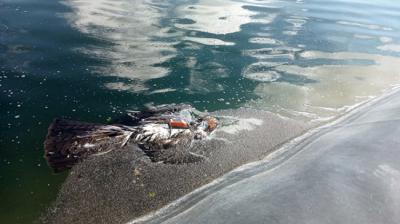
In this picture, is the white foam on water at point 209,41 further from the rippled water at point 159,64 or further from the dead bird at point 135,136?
the dead bird at point 135,136

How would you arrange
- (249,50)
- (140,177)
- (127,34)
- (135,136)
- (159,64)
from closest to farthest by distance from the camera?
(140,177) → (135,136) → (159,64) → (249,50) → (127,34)

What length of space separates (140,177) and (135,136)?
0.93m

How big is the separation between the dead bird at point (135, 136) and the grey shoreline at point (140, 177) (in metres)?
0.15

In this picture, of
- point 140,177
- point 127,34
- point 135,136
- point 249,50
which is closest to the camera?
point 140,177

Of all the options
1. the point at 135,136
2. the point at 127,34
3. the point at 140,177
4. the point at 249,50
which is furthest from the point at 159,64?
the point at 140,177

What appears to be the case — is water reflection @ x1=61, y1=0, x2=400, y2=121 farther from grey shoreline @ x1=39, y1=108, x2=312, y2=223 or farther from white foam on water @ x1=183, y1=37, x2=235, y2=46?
grey shoreline @ x1=39, y1=108, x2=312, y2=223

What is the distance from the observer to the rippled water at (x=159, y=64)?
19.0 ft

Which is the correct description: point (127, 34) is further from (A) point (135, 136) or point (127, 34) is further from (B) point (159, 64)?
(A) point (135, 136)

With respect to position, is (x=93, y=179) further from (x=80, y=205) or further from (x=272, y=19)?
(x=272, y=19)

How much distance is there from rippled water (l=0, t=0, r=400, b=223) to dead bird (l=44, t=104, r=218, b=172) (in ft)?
0.76

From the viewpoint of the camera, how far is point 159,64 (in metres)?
8.18

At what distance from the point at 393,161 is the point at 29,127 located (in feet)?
16.6

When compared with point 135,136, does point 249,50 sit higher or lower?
higher

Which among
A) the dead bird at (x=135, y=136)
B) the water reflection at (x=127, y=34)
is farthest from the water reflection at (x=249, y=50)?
the dead bird at (x=135, y=136)
